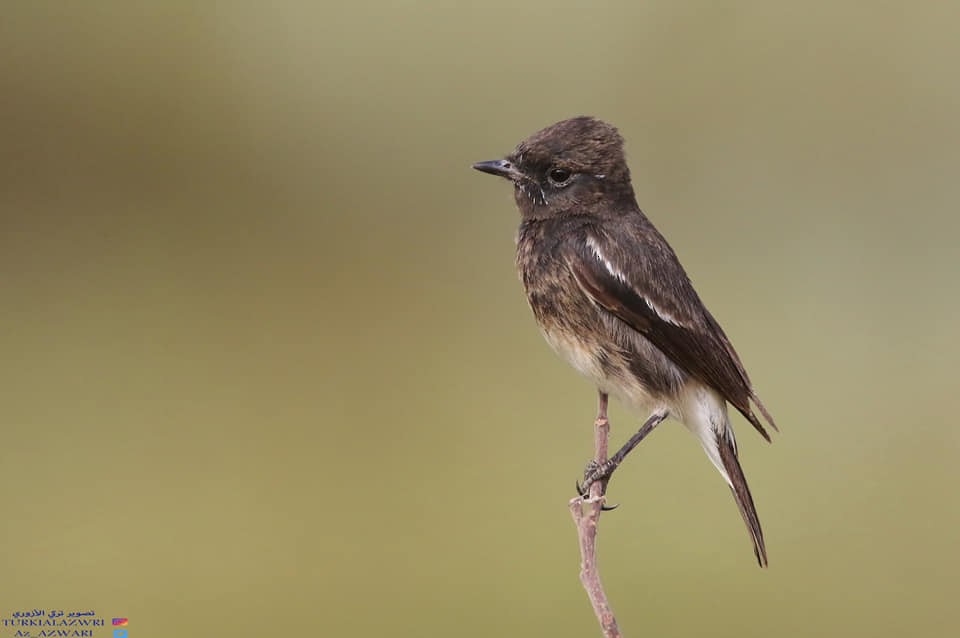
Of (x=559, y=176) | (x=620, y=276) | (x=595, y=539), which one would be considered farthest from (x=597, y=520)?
(x=559, y=176)

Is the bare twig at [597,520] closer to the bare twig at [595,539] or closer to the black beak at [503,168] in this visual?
the bare twig at [595,539]

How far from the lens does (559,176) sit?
181 inches

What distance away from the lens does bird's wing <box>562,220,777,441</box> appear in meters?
4.27

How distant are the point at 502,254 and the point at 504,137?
4.12ft

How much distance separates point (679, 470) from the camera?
915cm

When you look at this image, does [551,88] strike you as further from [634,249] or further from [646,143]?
[634,249]

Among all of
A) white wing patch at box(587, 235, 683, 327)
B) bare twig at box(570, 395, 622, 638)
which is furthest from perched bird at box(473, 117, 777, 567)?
bare twig at box(570, 395, 622, 638)

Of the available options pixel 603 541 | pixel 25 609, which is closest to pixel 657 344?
pixel 603 541

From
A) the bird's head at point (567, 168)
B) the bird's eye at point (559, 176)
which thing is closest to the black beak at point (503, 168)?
the bird's head at point (567, 168)

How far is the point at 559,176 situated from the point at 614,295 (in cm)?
58

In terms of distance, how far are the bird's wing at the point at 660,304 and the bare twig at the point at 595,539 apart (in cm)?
33

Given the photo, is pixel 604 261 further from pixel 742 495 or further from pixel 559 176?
pixel 742 495

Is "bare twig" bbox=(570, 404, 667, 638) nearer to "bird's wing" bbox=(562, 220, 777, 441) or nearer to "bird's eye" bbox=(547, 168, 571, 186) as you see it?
"bird's wing" bbox=(562, 220, 777, 441)

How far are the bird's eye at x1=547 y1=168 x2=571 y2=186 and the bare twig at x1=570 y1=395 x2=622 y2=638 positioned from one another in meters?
0.87
